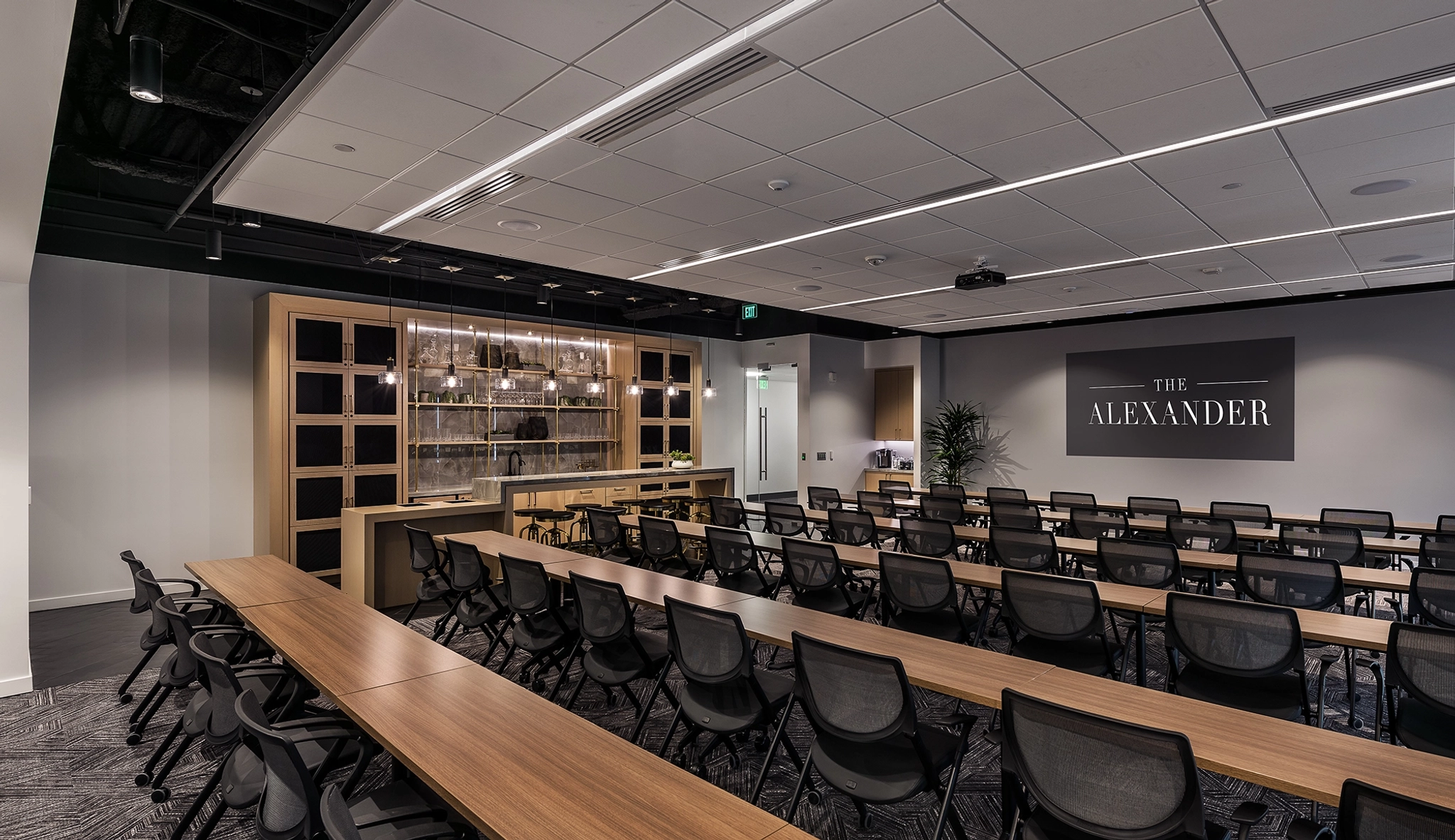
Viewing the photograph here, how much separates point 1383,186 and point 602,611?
17.2ft

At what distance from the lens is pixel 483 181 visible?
4.12 m

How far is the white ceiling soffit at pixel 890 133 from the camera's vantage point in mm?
2482

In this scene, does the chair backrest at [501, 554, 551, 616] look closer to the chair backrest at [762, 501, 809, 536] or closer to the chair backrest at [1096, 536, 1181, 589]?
the chair backrest at [762, 501, 809, 536]

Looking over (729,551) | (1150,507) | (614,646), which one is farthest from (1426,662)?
(1150,507)

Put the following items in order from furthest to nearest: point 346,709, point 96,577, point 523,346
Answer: point 523,346
point 96,577
point 346,709

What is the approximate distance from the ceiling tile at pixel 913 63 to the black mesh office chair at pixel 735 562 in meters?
3.00

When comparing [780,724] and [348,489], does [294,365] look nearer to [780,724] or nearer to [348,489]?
[348,489]

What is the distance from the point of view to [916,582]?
3990mm

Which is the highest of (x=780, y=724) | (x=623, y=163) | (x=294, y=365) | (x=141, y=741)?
(x=623, y=163)

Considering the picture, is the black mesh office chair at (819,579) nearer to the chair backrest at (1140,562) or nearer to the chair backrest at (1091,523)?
the chair backrest at (1140,562)

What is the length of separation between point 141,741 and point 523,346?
21.4 feet

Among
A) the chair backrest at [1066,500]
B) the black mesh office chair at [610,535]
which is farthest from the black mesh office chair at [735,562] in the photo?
the chair backrest at [1066,500]

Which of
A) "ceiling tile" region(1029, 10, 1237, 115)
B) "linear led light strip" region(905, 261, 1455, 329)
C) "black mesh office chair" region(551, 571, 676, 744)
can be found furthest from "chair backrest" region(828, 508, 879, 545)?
"linear led light strip" region(905, 261, 1455, 329)

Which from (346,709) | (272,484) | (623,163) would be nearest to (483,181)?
(623,163)
